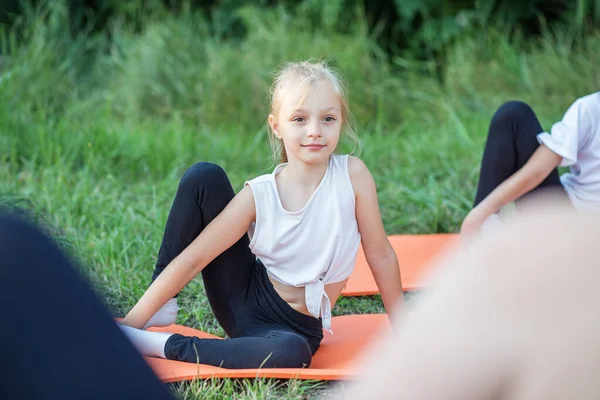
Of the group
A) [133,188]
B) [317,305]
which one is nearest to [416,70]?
[133,188]

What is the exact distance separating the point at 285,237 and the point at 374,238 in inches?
10.5

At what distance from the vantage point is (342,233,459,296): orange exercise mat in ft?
11.3

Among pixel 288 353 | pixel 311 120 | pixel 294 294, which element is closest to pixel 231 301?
pixel 294 294

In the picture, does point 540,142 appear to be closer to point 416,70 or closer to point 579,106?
point 579,106

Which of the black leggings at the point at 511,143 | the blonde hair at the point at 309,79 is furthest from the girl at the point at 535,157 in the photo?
the blonde hair at the point at 309,79

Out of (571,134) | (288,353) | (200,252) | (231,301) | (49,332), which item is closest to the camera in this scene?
(49,332)

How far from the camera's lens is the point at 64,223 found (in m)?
3.89

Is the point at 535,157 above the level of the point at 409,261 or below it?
above

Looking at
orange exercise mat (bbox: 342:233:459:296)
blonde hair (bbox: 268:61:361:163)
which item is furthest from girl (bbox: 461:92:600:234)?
blonde hair (bbox: 268:61:361:163)

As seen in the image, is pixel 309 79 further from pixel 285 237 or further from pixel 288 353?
pixel 288 353

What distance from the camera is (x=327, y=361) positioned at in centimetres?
265

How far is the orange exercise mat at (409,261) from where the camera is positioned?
3430mm

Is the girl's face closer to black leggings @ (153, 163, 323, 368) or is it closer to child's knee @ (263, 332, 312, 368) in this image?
black leggings @ (153, 163, 323, 368)

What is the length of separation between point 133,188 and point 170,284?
82.0 inches
